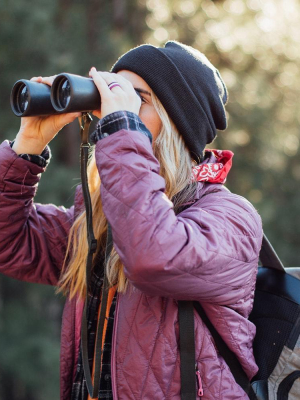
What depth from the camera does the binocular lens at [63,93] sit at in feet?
4.54

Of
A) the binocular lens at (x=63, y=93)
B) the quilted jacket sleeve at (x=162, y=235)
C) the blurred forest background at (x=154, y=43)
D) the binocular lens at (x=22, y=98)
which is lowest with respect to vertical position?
the blurred forest background at (x=154, y=43)

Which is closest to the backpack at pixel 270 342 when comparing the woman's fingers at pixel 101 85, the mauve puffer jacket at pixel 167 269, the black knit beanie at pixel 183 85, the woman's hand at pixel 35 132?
the mauve puffer jacket at pixel 167 269

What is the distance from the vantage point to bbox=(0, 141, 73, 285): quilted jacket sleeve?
5.15ft

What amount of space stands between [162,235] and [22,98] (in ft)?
2.04

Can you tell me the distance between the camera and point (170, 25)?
521cm

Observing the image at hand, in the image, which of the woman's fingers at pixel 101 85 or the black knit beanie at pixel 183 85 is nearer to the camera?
the woman's fingers at pixel 101 85

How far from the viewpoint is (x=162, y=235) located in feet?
3.84

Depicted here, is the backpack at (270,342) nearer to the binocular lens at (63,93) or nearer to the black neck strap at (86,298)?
the black neck strap at (86,298)

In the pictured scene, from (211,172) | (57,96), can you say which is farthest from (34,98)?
(211,172)

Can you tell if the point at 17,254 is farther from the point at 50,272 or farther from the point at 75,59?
the point at 75,59

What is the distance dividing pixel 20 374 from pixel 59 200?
5.04 feet

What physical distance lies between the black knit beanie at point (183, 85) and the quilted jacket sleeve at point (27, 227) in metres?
0.41

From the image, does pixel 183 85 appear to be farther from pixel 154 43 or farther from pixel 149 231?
pixel 154 43

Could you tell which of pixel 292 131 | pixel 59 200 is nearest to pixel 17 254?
pixel 59 200
